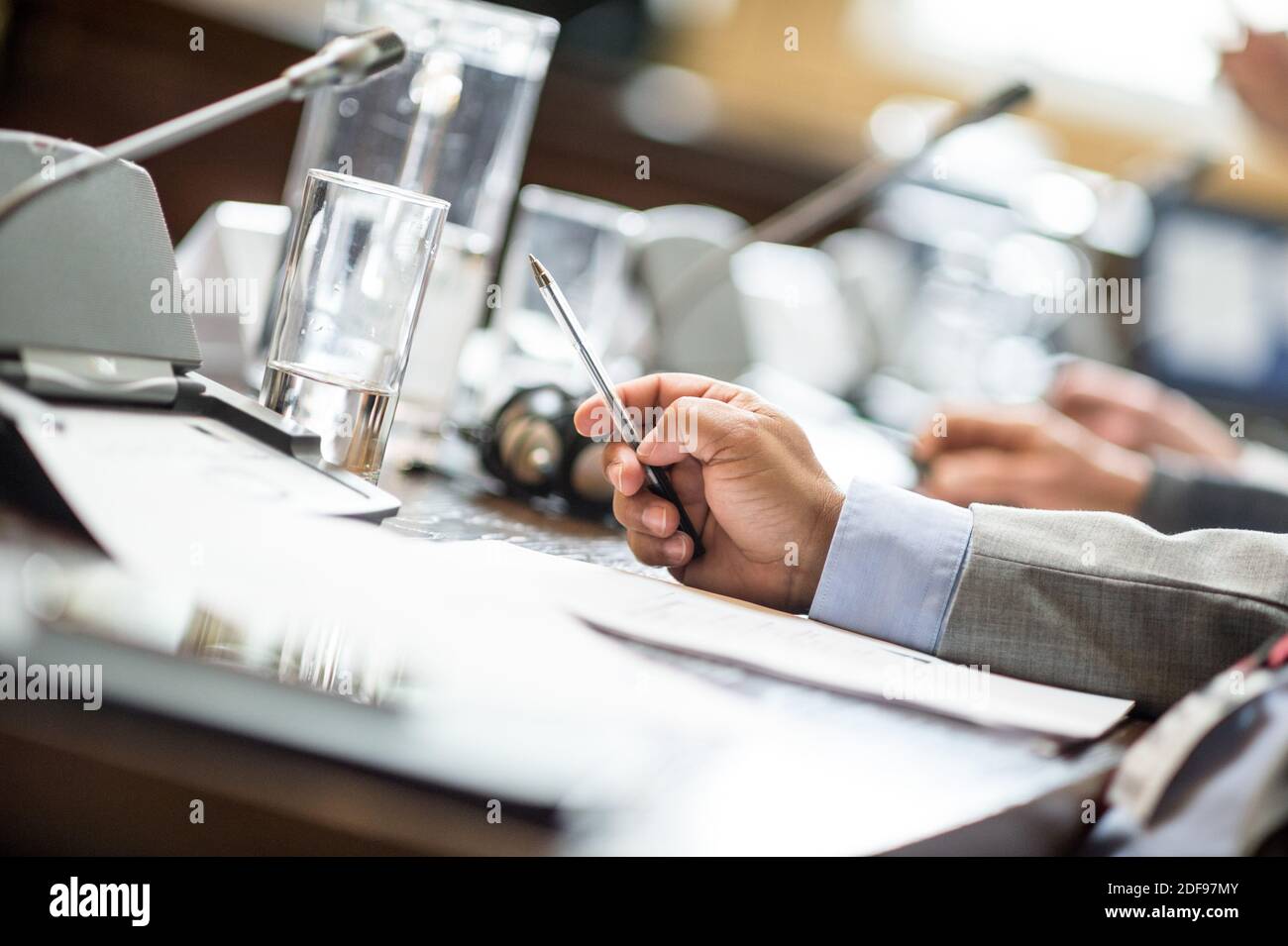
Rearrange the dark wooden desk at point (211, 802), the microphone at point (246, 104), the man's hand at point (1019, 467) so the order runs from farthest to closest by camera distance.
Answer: the man's hand at point (1019, 467) < the microphone at point (246, 104) < the dark wooden desk at point (211, 802)

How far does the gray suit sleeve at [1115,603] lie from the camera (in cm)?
51

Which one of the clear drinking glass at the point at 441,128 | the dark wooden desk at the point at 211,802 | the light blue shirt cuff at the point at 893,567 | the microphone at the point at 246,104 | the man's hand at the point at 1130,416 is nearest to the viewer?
the dark wooden desk at the point at 211,802

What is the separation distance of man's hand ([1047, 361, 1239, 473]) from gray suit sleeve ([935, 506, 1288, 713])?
3.53ft

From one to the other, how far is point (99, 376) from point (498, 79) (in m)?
0.62

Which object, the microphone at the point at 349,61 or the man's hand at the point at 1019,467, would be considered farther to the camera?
the man's hand at the point at 1019,467

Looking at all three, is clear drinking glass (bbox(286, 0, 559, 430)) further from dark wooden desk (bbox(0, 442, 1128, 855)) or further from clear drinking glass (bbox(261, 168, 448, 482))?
dark wooden desk (bbox(0, 442, 1128, 855))

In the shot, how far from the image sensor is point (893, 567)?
55cm

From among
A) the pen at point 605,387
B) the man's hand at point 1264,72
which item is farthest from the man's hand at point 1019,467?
the pen at point 605,387

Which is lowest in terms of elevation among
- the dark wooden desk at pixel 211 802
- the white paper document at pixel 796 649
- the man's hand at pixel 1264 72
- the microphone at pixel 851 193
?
the dark wooden desk at pixel 211 802

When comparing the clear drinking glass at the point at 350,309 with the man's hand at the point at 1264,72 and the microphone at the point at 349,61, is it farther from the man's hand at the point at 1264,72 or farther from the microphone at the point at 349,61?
the man's hand at the point at 1264,72

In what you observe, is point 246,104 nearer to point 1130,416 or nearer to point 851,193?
point 851,193

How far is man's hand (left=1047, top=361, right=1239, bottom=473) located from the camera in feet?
5.11

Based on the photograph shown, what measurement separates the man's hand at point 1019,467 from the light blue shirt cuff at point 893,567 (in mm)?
457

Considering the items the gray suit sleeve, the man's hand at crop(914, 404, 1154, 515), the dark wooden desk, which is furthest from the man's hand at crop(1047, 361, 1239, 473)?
the dark wooden desk
